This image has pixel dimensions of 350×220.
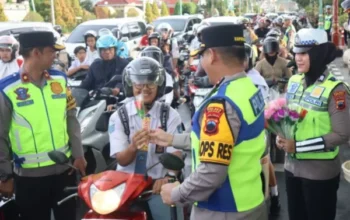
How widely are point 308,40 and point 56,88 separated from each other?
1747 mm

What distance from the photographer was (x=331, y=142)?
335 cm

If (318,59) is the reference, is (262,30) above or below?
below

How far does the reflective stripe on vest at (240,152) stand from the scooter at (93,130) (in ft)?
10.1

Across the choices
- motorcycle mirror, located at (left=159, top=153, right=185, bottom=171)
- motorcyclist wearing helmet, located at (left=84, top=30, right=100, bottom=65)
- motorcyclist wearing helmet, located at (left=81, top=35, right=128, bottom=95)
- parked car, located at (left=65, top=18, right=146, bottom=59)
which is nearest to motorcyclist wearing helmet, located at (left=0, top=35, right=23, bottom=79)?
motorcyclist wearing helmet, located at (left=81, top=35, right=128, bottom=95)

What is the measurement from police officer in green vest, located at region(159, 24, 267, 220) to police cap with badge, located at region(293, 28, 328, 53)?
1142 mm

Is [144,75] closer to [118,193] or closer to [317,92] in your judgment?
[118,193]

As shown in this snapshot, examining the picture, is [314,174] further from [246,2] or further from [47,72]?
[246,2]

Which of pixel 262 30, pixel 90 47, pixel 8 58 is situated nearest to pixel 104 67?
pixel 8 58

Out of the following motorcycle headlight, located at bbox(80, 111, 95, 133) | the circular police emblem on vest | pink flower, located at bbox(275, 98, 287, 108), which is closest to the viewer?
the circular police emblem on vest

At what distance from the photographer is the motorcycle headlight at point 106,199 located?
275 cm

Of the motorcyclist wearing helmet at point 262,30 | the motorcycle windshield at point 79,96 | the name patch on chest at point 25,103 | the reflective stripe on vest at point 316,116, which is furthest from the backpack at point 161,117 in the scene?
the motorcyclist wearing helmet at point 262,30

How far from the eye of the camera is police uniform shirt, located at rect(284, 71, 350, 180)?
11.0 feet

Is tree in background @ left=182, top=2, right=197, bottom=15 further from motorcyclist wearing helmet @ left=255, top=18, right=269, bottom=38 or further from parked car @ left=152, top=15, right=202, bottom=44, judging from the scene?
motorcyclist wearing helmet @ left=255, top=18, right=269, bottom=38

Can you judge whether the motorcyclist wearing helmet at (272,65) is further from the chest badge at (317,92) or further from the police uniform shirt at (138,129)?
the police uniform shirt at (138,129)
